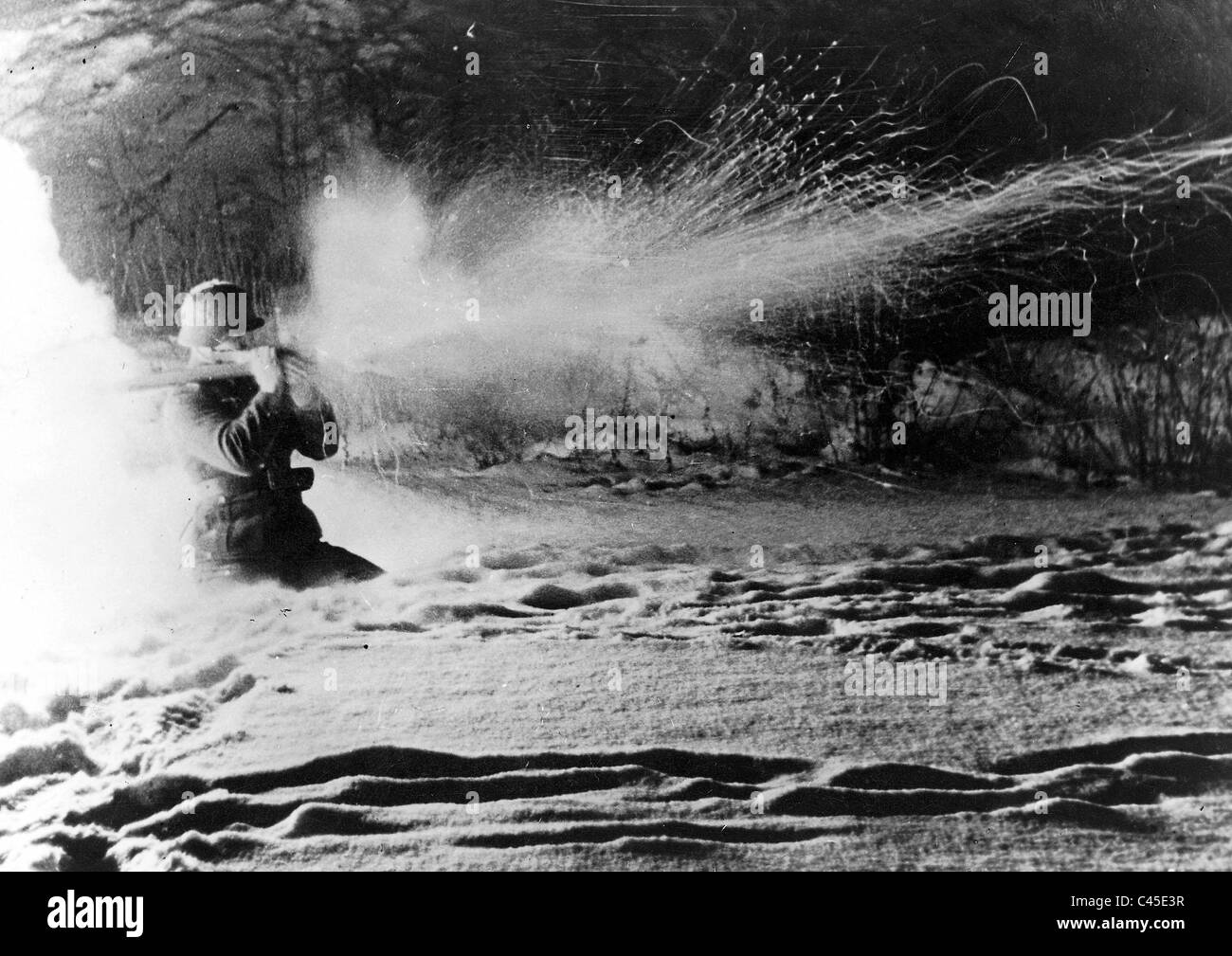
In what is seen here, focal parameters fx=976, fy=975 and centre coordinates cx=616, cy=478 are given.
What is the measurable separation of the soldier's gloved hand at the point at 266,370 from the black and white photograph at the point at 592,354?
0.01 meters

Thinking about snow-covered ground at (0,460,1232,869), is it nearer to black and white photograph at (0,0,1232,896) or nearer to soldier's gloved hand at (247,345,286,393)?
black and white photograph at (0,0,1232,896)

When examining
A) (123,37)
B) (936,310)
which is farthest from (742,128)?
(123,37)

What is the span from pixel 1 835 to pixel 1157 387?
11.3ft

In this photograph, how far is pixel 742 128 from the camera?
2.77 m

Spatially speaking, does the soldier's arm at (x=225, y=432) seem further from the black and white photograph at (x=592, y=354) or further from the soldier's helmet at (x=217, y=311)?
the soldier's helmet at (x=217, y=311)

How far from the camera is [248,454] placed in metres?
2.74

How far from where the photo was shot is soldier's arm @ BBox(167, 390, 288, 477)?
273 cm

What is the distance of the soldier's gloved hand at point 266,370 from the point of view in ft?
9.05

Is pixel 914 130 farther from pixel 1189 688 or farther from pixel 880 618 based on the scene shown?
pixel 1189 688

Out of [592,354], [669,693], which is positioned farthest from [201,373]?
[669,693]

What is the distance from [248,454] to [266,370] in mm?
244

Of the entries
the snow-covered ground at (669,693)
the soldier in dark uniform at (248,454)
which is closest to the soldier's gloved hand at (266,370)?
the soldier in dark uniform at (248,454)

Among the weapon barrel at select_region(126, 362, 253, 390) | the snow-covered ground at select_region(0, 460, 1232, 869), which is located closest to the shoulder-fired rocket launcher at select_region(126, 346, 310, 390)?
the weapon barrel at select_region(126, 362, 253, 390)

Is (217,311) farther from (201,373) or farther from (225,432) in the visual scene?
(225,432)
